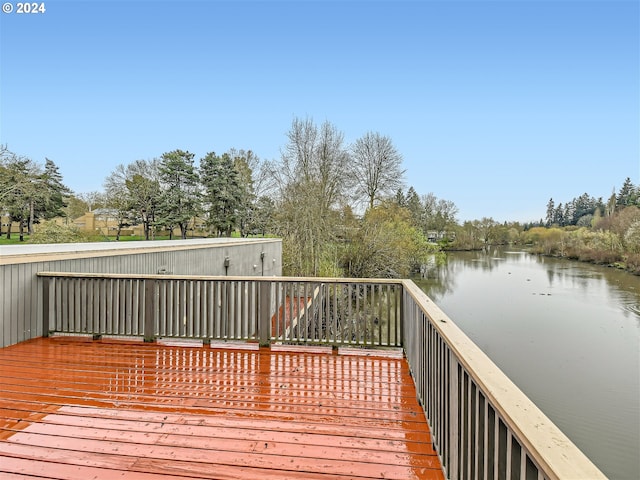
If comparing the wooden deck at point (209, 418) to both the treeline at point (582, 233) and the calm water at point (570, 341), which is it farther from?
the treeline at point (582, 233)

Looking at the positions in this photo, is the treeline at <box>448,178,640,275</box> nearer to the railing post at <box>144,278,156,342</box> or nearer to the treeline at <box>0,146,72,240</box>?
the railing post at <box>144,278,156,342</box>

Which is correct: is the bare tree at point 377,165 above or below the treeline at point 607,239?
above

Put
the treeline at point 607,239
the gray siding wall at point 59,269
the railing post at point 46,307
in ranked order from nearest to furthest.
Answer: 1. the gray siding wall at point 59,269
2. the railing post at point 46,307
3. the treeline at point 607,239

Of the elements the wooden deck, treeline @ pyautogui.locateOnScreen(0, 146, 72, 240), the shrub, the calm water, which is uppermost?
treeline @ pyautogui.locateOnScreen(0, 146, 72, 240)

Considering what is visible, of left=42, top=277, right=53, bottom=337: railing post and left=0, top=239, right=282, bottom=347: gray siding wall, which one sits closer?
left=0, top=239, right=282, bottom=347: gray siding wall

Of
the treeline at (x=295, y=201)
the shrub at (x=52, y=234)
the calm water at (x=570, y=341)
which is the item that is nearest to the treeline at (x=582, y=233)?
the calm water at (x=570, y=341)

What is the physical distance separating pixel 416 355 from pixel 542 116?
26.2 metres

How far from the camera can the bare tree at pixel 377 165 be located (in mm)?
22188

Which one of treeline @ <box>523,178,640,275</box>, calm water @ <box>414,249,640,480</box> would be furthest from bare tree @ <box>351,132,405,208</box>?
treeline @ <box>523,178,640,275</box>

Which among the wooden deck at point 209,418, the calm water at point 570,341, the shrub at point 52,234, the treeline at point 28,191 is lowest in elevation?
the calm water at point 570,341

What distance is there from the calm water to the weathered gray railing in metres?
7.00

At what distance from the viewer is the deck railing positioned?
834 millimetres

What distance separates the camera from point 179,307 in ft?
13.5

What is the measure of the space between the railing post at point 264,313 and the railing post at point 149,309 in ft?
4.18
